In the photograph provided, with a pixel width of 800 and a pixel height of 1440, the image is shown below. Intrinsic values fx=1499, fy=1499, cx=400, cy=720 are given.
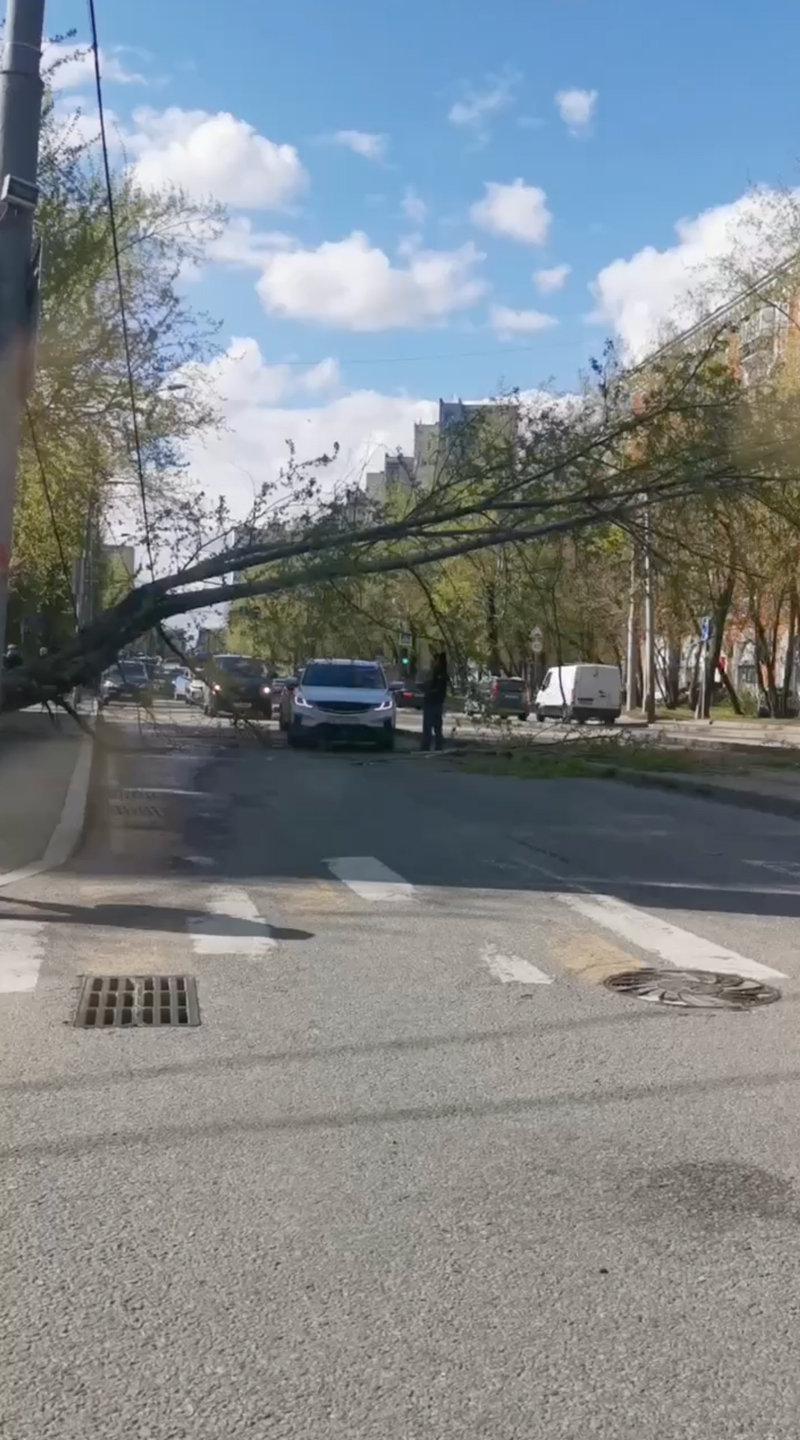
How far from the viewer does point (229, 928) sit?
9.27 m

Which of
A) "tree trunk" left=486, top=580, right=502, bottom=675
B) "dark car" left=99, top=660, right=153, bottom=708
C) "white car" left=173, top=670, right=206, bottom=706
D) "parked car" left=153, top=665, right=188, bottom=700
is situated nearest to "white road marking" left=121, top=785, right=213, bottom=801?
"white car" left=173, top=670, right=206, bottom=706

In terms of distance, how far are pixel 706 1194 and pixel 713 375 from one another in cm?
1108

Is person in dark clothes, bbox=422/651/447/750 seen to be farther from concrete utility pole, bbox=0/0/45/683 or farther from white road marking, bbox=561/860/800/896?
concrete utility pole, bbox=0/0/45/683

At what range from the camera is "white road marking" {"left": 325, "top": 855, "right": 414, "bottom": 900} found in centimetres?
1072

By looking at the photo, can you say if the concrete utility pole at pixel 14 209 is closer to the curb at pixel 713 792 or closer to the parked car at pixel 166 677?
the parked car at pixel 166 677

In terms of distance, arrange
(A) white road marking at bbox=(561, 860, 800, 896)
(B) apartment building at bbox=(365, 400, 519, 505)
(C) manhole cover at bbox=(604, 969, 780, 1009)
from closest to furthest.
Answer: (C) manhole cover at bbox=(604, 969, 780, 1009) < (A) white road marking at bbox=(561, 860, 800, 896) < (B) apartment building at bbox=(365, 400, 519, 505)

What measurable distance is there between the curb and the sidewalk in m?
8.02

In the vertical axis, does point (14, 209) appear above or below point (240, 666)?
above

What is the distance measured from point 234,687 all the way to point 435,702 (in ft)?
38.1

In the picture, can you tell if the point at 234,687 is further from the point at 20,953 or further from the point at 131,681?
the point at 20,953

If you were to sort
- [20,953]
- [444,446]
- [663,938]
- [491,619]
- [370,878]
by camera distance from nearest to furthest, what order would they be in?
[20,953], [663,938], [370,878], [444,446], [491,619]

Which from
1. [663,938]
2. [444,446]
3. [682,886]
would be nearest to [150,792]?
[444,446]

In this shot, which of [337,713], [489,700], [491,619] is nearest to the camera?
[491,619]

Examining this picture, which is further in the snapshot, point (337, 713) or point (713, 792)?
point (337, 713)
